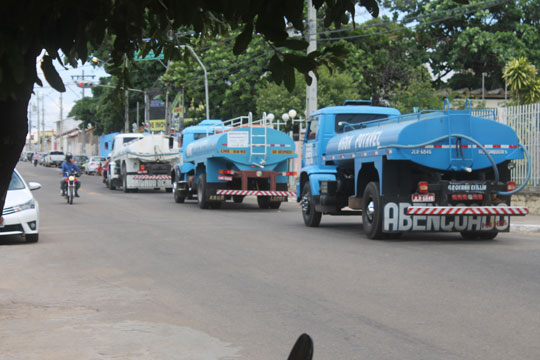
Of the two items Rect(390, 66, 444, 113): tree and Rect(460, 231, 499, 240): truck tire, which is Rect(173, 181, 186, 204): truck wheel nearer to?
Rect(460, 231, 499, 240): truck tire

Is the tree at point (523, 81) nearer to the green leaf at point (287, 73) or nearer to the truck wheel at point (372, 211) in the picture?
the truck wheel at point (372, 211)

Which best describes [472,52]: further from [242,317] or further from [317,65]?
[317,65]

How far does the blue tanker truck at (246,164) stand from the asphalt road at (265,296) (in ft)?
25.2

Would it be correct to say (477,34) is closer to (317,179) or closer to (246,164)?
(246,164)

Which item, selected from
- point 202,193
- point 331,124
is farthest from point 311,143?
point 202,193

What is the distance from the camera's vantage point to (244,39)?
10.9 ft

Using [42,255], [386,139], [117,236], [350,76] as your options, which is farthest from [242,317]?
[350,76]

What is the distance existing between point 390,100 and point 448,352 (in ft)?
140

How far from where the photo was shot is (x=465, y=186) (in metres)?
14.5

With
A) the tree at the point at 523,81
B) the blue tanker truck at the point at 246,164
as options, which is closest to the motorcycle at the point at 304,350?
the blue tanker truck at the point at 246,164

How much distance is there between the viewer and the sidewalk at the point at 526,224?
1734 centimetres

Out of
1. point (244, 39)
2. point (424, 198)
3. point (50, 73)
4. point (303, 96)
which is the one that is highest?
point (303, 96)

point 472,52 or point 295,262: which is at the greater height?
point 472,52

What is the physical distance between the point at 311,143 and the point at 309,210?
5.57 ft
